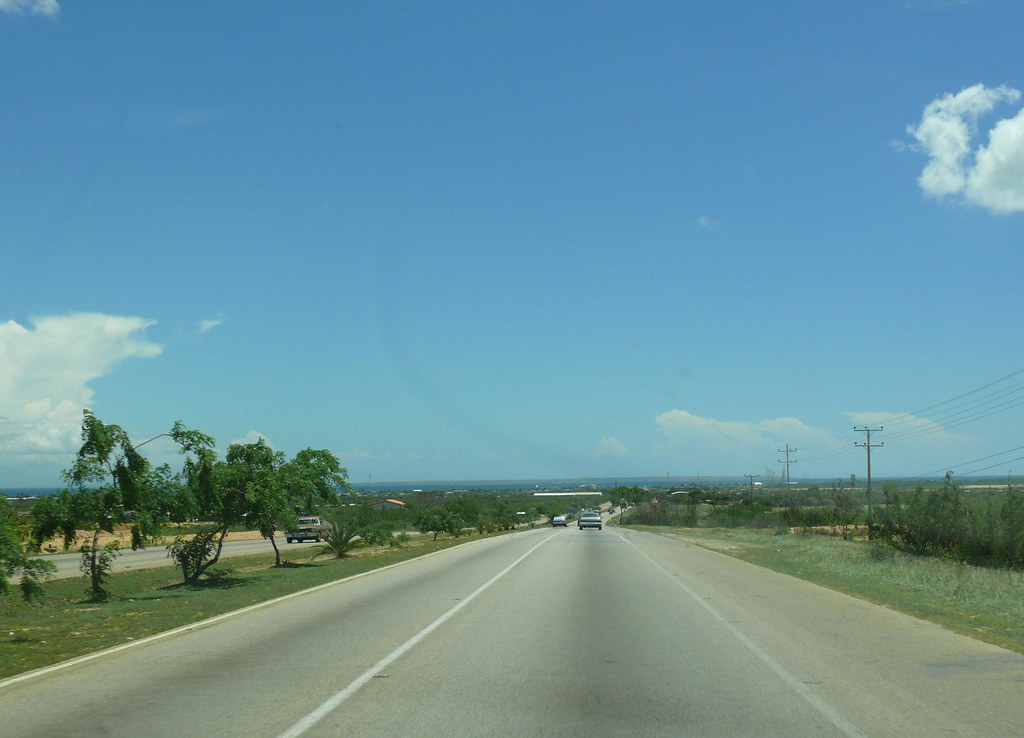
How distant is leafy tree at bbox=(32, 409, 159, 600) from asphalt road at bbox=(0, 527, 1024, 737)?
677 centimetres

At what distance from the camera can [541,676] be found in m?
10.6

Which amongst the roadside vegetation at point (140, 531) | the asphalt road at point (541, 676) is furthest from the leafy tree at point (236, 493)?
the asphalt road at point (541, 676)

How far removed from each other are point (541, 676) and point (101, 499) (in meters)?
15.8

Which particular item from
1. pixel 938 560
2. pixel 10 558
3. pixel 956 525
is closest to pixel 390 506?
pixel 956 525

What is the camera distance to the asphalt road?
27.4ft

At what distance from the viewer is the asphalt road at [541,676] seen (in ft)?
27.4

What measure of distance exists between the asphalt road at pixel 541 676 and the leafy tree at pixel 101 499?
22.2ft

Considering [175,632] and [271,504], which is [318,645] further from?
[271,504]

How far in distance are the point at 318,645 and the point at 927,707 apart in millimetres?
7779

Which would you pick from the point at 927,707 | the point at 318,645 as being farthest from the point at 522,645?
the point at 927,707

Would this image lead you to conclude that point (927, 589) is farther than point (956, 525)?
No

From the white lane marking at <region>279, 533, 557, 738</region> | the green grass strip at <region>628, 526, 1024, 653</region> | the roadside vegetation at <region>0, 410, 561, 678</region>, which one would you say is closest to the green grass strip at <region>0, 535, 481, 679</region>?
the roadside vegetation at <region>0, 410, 561, 678</region>

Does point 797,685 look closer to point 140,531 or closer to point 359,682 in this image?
point 359,682

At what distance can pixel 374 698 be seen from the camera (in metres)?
9.42
